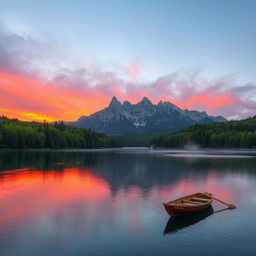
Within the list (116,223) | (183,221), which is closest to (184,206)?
(183,221)

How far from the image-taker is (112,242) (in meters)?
27.3

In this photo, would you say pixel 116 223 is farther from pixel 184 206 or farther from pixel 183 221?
pixel 184 206

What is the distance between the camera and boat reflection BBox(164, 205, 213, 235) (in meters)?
31.5

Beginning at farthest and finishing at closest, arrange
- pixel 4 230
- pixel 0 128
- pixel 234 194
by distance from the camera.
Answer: pixel 0 128
pixel 234 194
pixel 4 230

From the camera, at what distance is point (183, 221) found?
3431cm

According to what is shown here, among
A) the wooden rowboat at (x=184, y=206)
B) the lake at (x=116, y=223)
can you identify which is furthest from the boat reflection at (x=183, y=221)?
the wooden rowboat at (x=184, y=206)

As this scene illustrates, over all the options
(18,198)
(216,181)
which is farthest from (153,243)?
(216,181)

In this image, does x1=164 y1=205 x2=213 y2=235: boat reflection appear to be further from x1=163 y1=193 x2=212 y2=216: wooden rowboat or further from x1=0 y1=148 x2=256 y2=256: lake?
x1=163 y1=193 x2=212 y2=216: wooden rowboat

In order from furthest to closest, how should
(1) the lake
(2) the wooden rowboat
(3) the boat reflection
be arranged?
(2) the wooden rowboat, (3) the boat reflection, (1) the lake

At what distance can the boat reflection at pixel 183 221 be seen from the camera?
1241 inches

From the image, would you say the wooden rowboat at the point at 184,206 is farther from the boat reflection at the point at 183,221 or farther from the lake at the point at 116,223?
the lake at the point at 116,223

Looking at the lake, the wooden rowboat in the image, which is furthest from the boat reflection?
the wooden rowboat

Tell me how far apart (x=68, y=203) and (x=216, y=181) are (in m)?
41.9

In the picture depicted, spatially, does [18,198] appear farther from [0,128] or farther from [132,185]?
[0,128]
